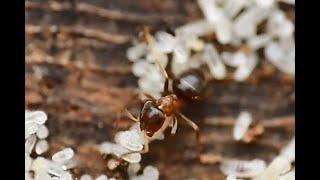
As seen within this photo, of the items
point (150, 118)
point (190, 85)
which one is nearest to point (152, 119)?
point (150, 118)

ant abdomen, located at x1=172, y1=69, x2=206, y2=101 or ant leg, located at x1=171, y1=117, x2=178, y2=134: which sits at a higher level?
ant abdomen, located at x1=172, y1=69, x2=206, y2=101

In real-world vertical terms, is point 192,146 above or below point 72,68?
below

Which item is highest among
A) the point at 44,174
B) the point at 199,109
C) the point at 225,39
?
the point at 225,39

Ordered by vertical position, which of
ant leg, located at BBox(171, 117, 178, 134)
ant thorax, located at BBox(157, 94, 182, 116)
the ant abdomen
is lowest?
ant leg, located at BBox(171, 117, 178, 134)

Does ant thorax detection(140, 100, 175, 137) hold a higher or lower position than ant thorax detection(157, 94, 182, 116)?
lower

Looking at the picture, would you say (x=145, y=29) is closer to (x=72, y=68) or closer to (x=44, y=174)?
(x=72, y=68)

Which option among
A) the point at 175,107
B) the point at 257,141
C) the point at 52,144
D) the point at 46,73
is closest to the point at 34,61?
the point at 46,73
